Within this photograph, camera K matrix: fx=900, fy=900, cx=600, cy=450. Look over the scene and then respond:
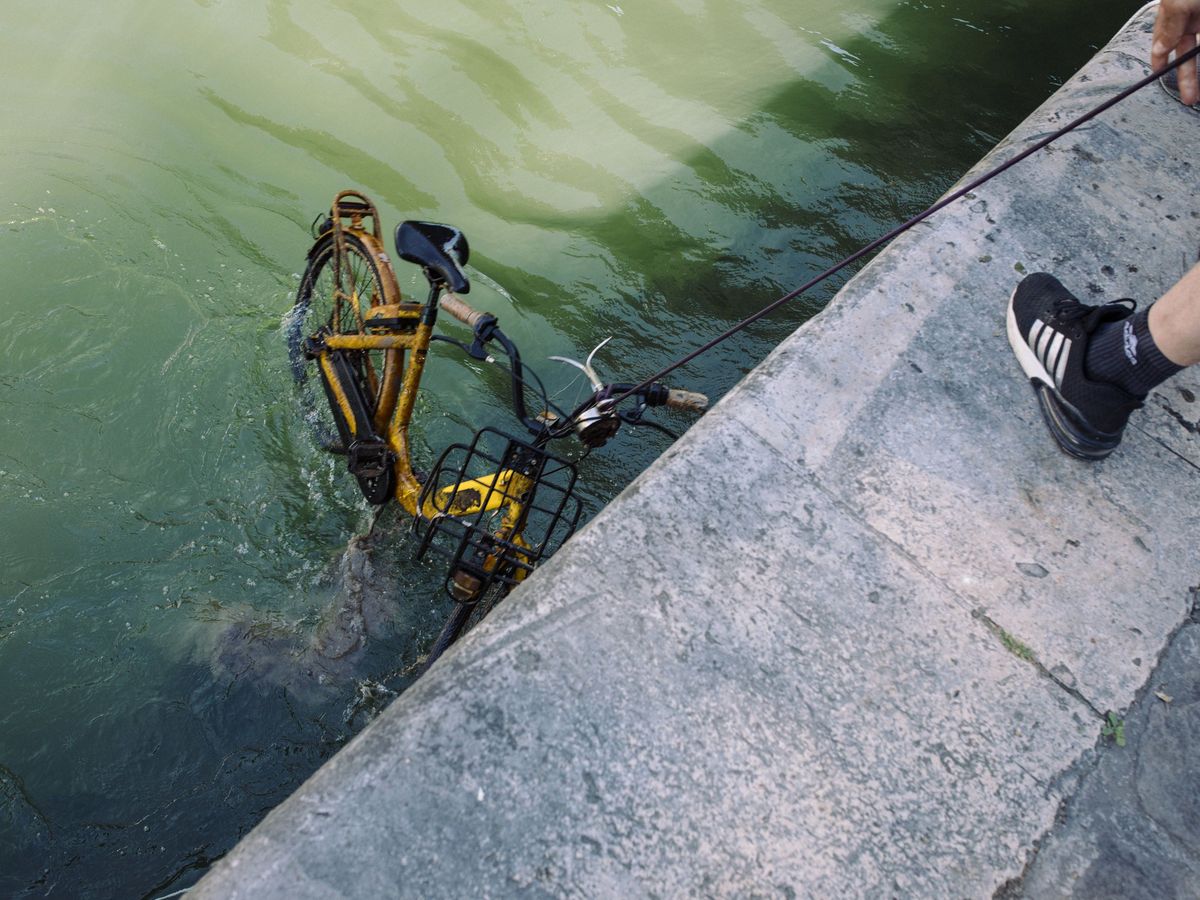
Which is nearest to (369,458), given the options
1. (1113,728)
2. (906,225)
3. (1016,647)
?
(906,225)

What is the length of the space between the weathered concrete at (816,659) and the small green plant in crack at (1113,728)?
0.07 feet

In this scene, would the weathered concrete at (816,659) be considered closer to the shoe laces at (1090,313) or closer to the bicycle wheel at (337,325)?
the shoe laces at (1090,313)

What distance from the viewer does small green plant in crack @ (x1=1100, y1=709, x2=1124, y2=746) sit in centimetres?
240

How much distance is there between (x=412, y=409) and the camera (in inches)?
137

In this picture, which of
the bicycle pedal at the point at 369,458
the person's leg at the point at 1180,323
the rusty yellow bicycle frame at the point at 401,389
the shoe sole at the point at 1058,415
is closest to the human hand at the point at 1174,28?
the person's leg at the point at 1180,323

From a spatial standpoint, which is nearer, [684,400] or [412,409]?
[684,400]

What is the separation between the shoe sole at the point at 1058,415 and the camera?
9.51ft

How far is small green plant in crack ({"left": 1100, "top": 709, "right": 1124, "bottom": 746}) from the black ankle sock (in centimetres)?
105

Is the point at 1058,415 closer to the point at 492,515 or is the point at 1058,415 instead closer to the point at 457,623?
the point at 492,515

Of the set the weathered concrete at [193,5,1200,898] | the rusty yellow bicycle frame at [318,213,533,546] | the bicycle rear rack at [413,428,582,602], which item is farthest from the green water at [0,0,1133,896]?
the weathered concrete at [193,5,1200,898]

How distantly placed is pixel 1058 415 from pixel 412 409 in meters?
2.29

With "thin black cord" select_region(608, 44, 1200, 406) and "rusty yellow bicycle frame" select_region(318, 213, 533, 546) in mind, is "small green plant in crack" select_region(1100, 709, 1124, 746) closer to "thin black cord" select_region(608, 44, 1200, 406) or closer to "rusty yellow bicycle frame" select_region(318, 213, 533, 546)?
"thin black cord" select_region(608, 44, 1200, 406)

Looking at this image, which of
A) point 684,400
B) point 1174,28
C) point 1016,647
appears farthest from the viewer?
point 1174,28

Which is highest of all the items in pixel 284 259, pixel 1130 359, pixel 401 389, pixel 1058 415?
pixel 1130 359
